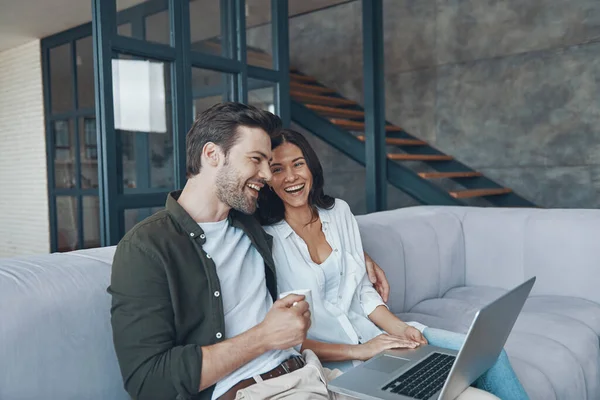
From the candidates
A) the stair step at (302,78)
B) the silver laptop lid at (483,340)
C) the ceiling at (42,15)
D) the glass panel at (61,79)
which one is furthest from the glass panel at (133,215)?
the stair step at (302,78)

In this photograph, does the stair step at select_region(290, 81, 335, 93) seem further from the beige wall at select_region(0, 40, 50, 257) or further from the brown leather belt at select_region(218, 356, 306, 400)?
the brown leather belt at select_region(218, 356, 306, 400)

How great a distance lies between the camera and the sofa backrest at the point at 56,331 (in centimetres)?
121

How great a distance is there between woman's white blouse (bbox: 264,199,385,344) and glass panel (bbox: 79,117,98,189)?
361cm

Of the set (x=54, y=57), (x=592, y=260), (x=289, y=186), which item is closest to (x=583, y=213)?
(x=592, y=260)

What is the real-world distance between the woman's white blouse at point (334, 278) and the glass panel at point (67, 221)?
3.94 m

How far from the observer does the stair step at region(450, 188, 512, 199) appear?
14.2ft

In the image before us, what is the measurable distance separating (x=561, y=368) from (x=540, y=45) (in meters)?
3.44

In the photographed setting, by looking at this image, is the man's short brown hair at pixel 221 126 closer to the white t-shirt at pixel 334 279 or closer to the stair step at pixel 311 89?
the white t-shirt at pixel 334 279

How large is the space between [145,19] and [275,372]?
1.81m

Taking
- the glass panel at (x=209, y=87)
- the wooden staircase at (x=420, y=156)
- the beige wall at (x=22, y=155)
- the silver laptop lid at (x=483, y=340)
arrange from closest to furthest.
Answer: the silver laptop lid at (x=483, y=340) → the glass panel at (x=209, y=87) → the wooden staircase at (x=420, y=156) → the beige wall at (x=22, y=155)

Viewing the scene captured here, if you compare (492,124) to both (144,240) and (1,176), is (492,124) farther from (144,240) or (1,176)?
(1,176)

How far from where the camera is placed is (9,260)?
1.45 m

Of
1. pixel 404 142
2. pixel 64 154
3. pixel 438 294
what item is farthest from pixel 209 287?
pixel 64 154

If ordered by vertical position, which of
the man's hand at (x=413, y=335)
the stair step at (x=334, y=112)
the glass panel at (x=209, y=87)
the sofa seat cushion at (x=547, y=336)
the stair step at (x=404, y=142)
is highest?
the stair step at (x=334, y=112)
